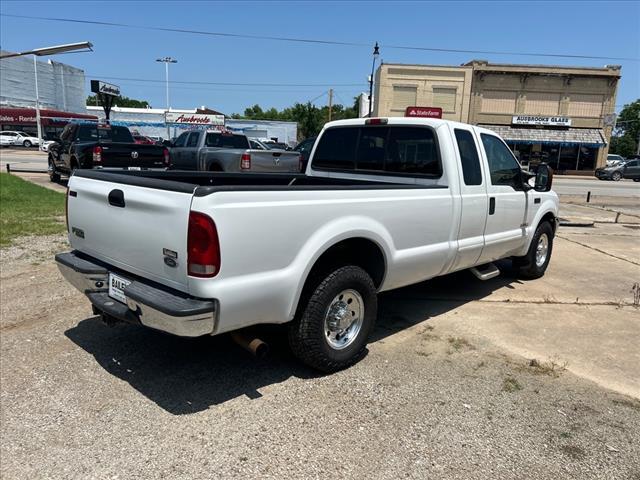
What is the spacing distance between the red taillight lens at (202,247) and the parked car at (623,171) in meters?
41.3

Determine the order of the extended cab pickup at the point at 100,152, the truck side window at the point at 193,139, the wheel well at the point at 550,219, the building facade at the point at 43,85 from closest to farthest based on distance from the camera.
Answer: the wheel well at the point at 550,219, the extended cab pickup at the point at 100,152, the truck side window at the point at 193,139, the building facade at the point at 43,85

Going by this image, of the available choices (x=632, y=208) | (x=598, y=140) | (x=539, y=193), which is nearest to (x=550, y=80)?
(x=598, y=140)

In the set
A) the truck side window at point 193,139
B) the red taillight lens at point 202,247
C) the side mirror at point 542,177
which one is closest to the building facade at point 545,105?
the truck side window at point 193,139

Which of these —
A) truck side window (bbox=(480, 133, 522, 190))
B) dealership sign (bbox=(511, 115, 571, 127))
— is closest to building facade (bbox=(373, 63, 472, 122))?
dealership sign (bbox=(511, 115, 571, 127))

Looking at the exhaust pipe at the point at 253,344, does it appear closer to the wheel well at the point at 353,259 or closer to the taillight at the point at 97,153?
the wheel well at the point at 353,259

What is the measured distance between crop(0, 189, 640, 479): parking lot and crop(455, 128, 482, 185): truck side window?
1.44m

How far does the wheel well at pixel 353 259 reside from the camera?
12.0 ft

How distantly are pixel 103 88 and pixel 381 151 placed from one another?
4027 cm

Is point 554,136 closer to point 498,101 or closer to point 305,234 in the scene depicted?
point 498,101

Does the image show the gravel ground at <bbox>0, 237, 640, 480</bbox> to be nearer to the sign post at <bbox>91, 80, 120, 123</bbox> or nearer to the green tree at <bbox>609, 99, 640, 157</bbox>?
the sign post at <bbox>91, 80, 120, 123</bbox>

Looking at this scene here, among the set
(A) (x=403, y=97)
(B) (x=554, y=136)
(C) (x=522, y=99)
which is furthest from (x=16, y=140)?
(B) (x=554, y=136)

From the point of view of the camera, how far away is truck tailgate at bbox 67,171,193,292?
9.78 ft

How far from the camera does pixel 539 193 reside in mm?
6293

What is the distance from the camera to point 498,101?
4300 cm
